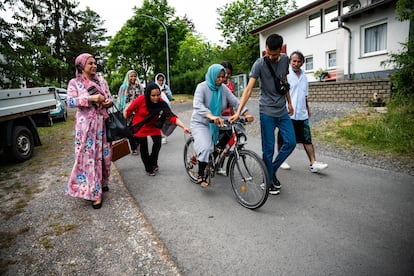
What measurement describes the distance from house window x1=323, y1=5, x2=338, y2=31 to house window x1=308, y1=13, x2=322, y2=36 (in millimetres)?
475

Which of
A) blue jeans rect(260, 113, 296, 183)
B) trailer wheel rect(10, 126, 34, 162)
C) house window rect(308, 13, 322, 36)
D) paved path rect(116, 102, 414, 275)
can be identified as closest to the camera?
paved path rect(116, 102, 414, 275)

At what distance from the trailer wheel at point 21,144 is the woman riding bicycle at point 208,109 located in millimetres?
4822

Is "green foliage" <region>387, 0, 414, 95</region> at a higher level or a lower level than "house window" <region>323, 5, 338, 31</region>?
lower

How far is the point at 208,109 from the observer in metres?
3.96

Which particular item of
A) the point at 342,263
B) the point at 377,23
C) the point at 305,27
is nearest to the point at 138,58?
the point at 305,27

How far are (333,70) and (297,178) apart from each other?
53.3ft

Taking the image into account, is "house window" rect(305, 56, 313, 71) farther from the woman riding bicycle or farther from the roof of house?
the woman riding bicycle

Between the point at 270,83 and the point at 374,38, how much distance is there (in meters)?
15.2

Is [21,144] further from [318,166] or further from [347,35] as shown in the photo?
[347,35]

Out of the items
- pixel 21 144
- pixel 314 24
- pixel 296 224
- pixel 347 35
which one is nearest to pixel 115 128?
pixel 296 224

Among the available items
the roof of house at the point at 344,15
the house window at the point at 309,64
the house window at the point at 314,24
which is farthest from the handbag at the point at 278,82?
the house window at the point at 309,64

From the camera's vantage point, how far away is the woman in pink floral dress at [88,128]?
12.1 ft

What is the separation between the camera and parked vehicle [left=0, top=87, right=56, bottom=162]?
6316 millimetres

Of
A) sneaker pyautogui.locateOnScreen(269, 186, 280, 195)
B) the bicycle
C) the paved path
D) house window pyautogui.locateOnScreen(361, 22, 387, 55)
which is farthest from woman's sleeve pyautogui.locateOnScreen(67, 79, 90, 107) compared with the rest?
house window pyautogui.locateOnScreen(361, 22, 387, 55)
